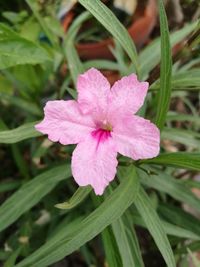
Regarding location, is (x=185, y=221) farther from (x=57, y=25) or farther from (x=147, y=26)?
(x=147, y=26)

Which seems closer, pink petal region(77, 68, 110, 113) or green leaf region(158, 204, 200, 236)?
pink petal region(77, 68, 110, 113)

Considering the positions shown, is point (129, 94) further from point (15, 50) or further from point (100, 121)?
point (15, 50)

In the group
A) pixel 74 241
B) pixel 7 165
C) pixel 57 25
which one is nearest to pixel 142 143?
pixel 74 241

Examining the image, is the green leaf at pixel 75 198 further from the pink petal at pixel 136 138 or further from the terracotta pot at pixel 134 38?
the terracotta pot at pixel 134 38

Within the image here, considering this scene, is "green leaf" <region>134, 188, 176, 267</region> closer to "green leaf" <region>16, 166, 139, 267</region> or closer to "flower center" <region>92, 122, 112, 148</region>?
"green leaf" <region>16, 166, 139, 267</region>

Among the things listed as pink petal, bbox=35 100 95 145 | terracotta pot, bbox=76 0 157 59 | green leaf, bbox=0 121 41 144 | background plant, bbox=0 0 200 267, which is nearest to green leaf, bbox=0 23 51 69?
background plant, bbox=0 0 200 267

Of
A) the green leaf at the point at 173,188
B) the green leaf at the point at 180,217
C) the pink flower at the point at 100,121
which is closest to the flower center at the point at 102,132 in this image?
the pink flower at the point at 100,121

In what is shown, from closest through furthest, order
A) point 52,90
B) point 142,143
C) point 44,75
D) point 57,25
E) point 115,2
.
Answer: point 142,143
point 44,75
point 57,25
point 52,90
point 115,2
